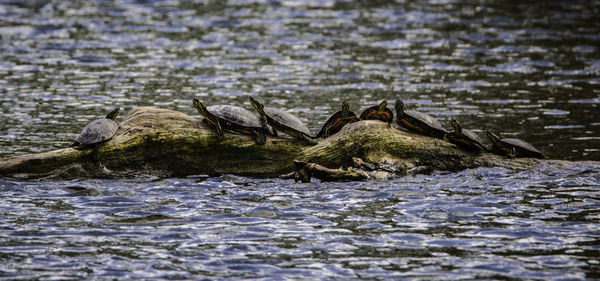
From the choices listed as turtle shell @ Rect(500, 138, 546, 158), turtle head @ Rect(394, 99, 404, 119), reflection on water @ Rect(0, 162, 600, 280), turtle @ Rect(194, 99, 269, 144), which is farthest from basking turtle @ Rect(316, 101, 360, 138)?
turtle shell @ Rect(500, 138, 546, 158)

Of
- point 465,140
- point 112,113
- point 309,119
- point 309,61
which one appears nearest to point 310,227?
point 465,140

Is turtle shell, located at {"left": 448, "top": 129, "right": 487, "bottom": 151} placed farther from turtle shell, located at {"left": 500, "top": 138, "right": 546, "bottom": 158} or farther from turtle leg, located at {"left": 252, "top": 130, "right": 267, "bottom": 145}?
turtle leg, located at {"left": 252, "top": 130, "right": 267, "bottom": 145}

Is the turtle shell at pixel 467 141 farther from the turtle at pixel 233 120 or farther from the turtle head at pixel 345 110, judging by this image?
the turtle at pixel 233 120

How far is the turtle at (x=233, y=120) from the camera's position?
9547 millimetres

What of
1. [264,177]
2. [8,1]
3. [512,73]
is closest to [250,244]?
[264,177]

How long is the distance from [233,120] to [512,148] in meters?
3.91

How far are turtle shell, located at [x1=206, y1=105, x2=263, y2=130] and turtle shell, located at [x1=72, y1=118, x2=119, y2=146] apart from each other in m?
1.35

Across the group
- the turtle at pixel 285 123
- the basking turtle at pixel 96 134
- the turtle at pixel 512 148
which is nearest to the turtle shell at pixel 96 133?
the basking turtle at pixel 96 134

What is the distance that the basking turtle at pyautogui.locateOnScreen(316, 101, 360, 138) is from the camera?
32.5 feet

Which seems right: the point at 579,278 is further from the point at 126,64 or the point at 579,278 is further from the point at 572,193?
the point at 126,64

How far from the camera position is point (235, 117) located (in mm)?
9562

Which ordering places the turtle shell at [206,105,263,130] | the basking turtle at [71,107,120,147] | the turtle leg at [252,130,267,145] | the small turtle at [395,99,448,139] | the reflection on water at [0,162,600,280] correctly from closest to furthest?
1. the reflection on water at [0,162,600,280]
2. the basking turtle at [71,107,120,147]
3. the turtle shell at [206,105,263,130]
4. the turtle leg at [252,130,267,145]
5. the small turtle at [395,99,448,139]

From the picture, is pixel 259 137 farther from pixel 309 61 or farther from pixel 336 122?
pixel 309 61

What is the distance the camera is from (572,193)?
352 inches
